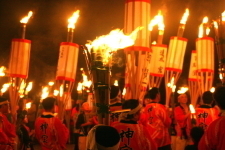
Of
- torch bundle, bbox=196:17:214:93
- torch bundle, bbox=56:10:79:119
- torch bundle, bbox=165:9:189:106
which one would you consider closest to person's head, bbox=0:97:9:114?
torch bundle, bbox=56:10:79:119

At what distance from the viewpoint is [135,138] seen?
4629mm

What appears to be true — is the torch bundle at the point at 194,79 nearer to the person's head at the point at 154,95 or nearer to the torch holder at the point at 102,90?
the person's head at the point at 154,95

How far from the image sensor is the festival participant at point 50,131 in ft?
21.8

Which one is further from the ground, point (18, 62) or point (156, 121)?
point (18, 62)

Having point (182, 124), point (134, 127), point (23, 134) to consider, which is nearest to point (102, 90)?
point (134, 127)

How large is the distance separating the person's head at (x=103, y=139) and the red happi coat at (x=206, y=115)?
4403mm

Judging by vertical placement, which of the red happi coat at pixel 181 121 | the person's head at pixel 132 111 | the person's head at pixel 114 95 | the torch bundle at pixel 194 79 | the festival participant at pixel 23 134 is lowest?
the festival participant at pixel 23 134

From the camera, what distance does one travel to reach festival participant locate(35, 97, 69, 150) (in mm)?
6641

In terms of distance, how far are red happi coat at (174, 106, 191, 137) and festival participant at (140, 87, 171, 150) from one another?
223 centimetres

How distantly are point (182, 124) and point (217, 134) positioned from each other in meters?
5.13

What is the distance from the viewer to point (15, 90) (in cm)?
880

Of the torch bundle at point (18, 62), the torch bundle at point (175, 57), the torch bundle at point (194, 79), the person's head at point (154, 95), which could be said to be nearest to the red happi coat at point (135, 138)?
the person's head at point (154, 95)

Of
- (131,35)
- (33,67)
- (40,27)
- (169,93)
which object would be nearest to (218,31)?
(131,35)

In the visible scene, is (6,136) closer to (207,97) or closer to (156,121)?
(156,121)
